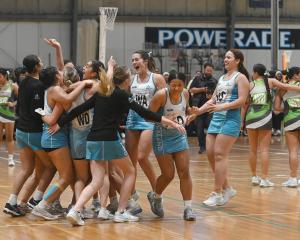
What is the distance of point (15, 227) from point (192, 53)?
2420cm

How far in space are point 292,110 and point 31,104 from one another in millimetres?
5395

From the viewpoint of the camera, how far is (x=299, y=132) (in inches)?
549

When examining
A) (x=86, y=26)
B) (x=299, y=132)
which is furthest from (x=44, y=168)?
(x=86, y=26)

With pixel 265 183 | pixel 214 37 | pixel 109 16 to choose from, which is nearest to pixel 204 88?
pixel 265 183

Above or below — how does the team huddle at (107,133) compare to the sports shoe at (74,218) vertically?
above

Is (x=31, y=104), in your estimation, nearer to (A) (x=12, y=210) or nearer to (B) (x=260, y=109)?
(A) (x=12, y=210)

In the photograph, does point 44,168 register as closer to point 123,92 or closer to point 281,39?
point 123,92

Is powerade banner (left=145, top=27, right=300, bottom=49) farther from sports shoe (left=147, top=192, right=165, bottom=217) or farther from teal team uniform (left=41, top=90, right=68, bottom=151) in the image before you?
teal team uniform (left=41, top=90, right=68, bottom=151)

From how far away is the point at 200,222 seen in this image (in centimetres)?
984

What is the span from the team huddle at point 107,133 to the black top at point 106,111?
11mm

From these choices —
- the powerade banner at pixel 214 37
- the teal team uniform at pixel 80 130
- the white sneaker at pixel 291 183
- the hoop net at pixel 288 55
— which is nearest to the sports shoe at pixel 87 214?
the teal team uniform at pixel 80 130

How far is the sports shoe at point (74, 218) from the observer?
30.5ft

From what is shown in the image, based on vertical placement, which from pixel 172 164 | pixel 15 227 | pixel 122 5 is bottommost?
pixel 15 227

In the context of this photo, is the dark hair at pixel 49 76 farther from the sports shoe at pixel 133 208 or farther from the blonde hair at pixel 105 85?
the sports shoe at pixel 133 208
